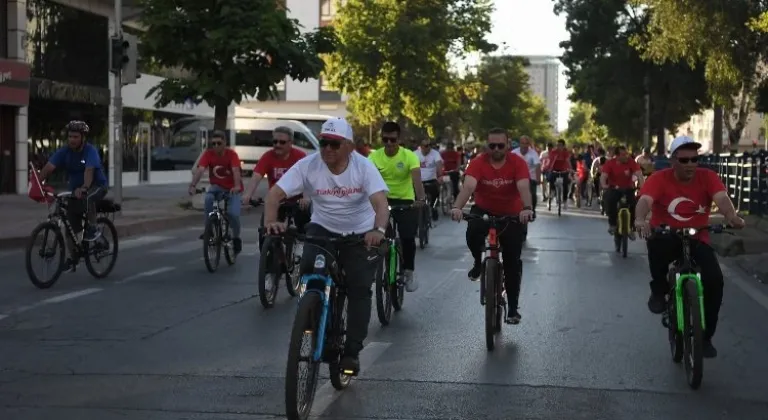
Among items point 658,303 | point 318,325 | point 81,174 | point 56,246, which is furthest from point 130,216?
point 318,325

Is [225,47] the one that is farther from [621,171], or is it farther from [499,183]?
[499,183]

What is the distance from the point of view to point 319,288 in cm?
663

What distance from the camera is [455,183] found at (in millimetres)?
30422

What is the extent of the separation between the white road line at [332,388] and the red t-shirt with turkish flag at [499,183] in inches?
57.8

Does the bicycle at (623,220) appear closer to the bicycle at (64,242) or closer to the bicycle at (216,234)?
the bicycle at (216,234)

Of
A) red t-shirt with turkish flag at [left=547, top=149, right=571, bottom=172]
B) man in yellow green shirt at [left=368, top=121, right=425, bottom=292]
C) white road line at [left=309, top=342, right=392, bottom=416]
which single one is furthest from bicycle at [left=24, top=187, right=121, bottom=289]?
red t-shirt with turkish flag at [left=547, top=149, right=571, bottom=172]

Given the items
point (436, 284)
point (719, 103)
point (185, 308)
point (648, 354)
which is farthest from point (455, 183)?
point (648, 354)

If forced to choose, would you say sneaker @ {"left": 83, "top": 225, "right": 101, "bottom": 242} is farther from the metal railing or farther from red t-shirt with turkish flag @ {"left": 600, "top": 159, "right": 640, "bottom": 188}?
the metal railing

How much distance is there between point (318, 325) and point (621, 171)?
12.6 m

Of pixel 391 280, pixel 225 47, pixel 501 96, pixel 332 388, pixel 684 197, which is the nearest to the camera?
pixel 332 388

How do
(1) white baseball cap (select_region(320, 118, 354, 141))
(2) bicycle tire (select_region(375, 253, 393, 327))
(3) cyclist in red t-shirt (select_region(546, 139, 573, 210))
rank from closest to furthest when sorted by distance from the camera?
(1) white baseball cap (select_region(320, 118, 354, 141))
(2) bicycle tire (select_region(375, 253, 393, 327))
(3) cyclist in red t-shirt (select_region(546, 139, 573, 210))

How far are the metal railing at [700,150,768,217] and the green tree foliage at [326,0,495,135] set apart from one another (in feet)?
76.4

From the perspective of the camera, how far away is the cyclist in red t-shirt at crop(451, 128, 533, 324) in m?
9.64

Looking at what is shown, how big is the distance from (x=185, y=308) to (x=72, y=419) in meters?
4.73
